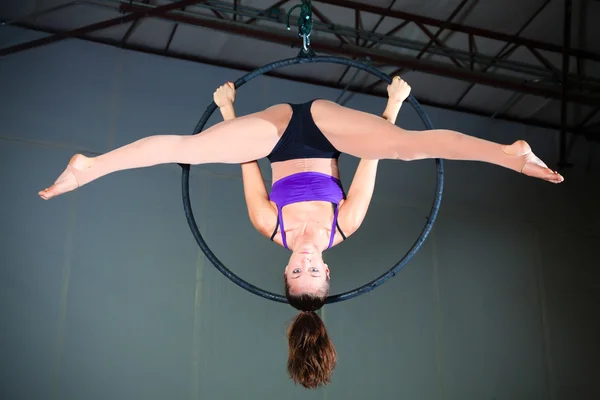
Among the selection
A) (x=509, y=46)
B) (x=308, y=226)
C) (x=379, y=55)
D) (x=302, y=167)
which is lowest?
(x=308, y=226)

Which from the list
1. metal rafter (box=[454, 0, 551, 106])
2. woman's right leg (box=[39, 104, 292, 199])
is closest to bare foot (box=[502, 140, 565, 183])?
woman's right leg (box=[39, 104, 292, 199])

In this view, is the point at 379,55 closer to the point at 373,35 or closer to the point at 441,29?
the point at 373,35

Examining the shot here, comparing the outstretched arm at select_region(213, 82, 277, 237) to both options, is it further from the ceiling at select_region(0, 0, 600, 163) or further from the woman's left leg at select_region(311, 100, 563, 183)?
the ceiling at select_region(0, 0, 600, 163)

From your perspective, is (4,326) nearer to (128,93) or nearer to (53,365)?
(53,365)

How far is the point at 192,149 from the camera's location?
288 cm

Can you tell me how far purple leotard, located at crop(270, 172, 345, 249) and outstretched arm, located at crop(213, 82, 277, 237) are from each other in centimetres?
6

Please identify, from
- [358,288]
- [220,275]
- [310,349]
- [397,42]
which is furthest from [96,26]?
[310,349]

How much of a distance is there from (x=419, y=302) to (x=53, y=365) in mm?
3532

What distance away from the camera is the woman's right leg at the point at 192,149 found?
9.23ft

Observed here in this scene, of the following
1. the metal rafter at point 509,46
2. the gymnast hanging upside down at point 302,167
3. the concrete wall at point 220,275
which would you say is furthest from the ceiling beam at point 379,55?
the gymnast hanging upside down at point 302,167

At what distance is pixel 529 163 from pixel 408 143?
479 millimetres

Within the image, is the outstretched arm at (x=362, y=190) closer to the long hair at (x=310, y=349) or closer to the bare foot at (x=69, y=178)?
the long hair at (x=310, y=349)

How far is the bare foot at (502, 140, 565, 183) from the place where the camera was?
2.35 m

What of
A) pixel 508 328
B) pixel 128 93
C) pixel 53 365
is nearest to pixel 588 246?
pixel 508 328
